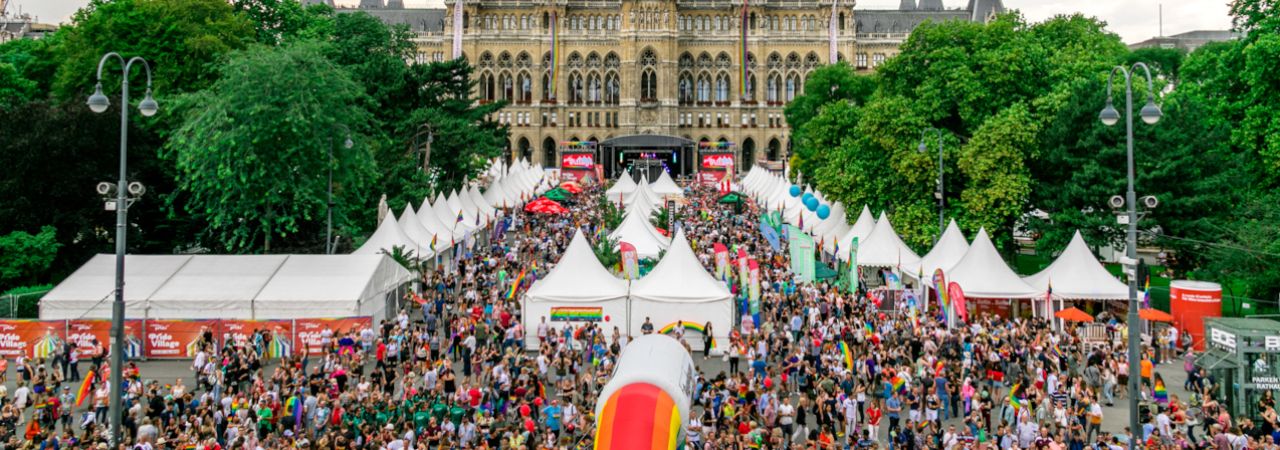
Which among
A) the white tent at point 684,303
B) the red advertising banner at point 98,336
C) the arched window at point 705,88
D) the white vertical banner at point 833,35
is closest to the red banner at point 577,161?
the arched window at point 705,88

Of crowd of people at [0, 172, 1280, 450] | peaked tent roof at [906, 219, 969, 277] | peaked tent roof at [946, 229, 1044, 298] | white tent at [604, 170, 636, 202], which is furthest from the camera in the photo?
white tent at [604, 170, 636, 202]

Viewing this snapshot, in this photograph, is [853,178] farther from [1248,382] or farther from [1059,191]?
[1248,382]

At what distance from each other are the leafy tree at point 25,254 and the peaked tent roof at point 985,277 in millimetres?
26599

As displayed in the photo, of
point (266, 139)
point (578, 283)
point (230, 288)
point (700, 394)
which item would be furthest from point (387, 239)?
point (700, 394)

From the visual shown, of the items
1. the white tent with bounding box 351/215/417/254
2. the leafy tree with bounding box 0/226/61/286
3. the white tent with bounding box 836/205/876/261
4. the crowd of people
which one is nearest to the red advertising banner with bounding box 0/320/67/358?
the crowd of people

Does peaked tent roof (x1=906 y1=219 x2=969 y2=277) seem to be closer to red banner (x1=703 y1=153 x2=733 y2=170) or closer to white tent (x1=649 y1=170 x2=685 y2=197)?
white tent (x1=649 y1=170 x2=685 y2=197)

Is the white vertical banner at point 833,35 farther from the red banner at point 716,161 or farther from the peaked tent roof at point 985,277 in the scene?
the peaked tent roof at point 985,277

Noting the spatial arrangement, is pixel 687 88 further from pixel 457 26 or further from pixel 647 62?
pixel 457 26

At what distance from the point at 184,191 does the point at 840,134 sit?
28842mm

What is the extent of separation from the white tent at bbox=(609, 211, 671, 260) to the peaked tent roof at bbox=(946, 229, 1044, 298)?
1113 cm

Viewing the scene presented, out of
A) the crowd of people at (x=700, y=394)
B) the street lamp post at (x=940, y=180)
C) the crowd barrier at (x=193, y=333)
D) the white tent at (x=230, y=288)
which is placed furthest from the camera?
the street lamp post at (x=940, y=180)

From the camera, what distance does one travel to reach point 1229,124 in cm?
3189

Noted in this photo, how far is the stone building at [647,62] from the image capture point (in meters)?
106

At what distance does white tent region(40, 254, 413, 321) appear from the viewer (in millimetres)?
23703
